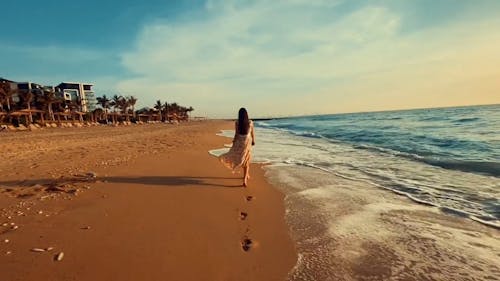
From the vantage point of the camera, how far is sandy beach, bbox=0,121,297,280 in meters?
2.98

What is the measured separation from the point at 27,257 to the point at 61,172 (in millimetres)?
4771

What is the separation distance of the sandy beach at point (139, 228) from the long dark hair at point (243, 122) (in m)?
1.15

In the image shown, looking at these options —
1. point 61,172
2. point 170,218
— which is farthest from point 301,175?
point 61,172

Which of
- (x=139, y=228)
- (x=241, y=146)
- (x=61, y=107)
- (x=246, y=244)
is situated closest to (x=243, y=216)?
(x=246, y=244)

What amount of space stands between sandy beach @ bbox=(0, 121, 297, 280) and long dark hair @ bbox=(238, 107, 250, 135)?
1.15 m

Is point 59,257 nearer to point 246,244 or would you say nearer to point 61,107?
point 246,244

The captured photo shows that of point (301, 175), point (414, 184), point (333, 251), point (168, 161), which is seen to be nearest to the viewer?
point (333, 251)

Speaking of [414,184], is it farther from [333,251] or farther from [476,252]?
[333,251]

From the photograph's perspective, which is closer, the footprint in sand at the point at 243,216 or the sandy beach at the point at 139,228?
the sandy beach at the point at 139,228

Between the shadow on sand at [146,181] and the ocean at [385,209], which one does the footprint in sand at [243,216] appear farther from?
the shadow on sand at [146,181]

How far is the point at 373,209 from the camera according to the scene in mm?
5043

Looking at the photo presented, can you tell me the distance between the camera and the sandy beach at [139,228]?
298 centimetres

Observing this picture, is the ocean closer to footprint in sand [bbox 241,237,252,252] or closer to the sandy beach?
the sandy beach

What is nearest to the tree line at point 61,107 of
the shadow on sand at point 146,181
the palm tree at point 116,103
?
the palm tree at point 116,103
